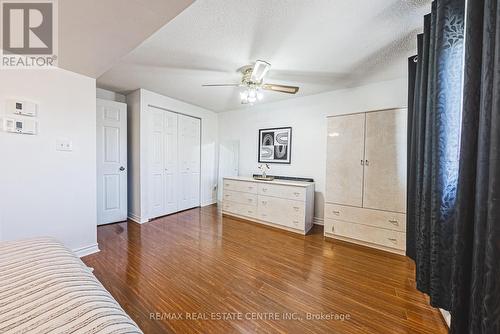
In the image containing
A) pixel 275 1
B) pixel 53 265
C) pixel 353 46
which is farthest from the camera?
pixel 353 46

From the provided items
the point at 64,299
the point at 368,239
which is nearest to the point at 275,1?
the point at 64,299

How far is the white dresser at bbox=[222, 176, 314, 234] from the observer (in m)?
3.23

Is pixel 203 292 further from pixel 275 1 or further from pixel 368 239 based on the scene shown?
pixel 275 1

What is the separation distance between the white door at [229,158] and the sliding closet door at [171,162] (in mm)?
1216

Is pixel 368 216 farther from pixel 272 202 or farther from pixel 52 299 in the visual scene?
pixel 52 299

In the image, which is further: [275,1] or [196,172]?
[196,172]

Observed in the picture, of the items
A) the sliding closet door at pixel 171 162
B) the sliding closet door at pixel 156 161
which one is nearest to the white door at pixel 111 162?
the sliding closet door at pixel 156 161

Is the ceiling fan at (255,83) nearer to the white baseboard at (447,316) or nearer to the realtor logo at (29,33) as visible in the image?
the realtor logo at (29,33)

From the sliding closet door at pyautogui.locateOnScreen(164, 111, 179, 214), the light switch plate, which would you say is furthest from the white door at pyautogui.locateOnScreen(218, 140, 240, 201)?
the light switch plate

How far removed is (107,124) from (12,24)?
2.01 metres

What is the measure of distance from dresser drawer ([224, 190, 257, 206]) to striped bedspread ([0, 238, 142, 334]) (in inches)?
115

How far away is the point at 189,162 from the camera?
14.7 feet

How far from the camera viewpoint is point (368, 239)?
2.72m

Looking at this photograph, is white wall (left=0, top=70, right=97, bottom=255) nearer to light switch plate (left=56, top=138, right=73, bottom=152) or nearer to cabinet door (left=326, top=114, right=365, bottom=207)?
light switch plate (left=56, top=138, right=73, bottom=152)
